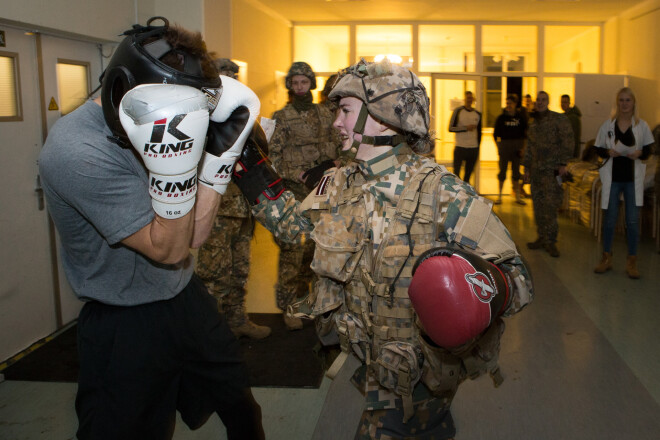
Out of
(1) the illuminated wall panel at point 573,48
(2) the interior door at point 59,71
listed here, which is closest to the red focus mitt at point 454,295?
(2) the interior door at point 59,71

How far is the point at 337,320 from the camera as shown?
2.12 m

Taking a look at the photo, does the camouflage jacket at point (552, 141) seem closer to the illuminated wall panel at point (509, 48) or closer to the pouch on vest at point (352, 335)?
the pouch on vest at point (352, 335)

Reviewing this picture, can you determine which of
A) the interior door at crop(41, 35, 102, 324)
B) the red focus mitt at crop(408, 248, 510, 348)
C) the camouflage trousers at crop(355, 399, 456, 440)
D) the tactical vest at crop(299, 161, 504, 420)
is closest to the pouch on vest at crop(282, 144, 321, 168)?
the interior door at crop(41, 35, 102, 324)

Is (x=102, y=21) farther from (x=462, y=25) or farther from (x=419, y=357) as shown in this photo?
(x=462, y=25)

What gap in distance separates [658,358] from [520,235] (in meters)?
3.69

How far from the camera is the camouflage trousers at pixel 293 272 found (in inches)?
177

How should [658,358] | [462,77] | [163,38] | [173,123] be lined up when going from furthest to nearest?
[462,77], [658,358], [163,38], [173,123]

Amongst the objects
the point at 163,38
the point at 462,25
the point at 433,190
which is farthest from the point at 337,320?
the point at 462,25

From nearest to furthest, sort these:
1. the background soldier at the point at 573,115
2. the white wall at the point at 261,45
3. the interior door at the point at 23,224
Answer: the interior door at the point at 23,224 < the white wall at the point at 261,45 < the background soldier at the point at 573,115

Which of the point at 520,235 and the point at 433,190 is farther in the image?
the point at 520,235

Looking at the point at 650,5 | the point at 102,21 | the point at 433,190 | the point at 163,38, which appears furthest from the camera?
the point at 650,5

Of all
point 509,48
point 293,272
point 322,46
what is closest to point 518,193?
point 509,48

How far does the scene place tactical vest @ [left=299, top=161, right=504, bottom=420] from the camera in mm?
1921

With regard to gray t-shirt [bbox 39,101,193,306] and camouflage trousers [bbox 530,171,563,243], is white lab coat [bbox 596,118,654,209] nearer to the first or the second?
camouflage trousers [bbox 530,171,563,243]
